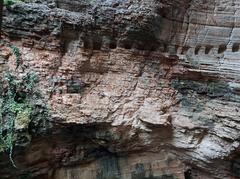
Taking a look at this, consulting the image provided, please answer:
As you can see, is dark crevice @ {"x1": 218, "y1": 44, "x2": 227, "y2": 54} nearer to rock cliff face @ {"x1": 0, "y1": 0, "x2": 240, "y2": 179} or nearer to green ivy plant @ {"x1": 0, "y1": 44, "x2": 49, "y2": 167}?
rock cliff face @ {"x1": 0, "y1": 0, "x2": 240, "y2": 179}

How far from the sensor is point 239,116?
505 centimetres

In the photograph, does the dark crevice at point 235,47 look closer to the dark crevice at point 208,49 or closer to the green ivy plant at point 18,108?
the dark crevice at point 208,49

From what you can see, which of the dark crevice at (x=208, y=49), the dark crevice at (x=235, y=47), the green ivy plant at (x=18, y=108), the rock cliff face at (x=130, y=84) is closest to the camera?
the green ivy plant at (x=18, y=108)

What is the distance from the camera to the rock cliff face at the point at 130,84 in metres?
5.16

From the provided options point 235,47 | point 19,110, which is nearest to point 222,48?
point 235,47

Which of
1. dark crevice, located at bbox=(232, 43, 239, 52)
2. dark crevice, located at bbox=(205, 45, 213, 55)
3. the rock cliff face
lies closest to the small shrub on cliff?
the rock cliff face

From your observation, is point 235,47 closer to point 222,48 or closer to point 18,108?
point 222,48

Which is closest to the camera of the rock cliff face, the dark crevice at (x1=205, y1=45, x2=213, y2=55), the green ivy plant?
the green ivy plant

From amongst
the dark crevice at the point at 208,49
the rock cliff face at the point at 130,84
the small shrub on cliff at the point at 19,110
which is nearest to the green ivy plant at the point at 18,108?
the small shrub on cliff at the point at 19,110

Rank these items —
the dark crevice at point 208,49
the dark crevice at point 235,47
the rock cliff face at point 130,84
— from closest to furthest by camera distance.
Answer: the rock cliff face at point 130,84, the dark crevice at point 235,47, the dark crevice at point 208,49

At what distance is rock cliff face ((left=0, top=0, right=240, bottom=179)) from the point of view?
516cm

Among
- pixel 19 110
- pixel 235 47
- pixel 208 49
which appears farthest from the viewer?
pixel 208 49

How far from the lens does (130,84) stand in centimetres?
561

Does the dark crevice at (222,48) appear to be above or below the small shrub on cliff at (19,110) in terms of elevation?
above
